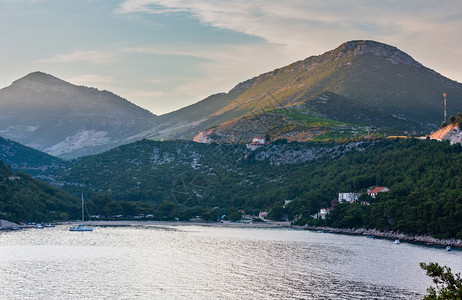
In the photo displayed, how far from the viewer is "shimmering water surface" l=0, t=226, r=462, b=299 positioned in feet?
265

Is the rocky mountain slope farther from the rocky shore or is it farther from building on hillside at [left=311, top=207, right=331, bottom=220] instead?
the rocky shore

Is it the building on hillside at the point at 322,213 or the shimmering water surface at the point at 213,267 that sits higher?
the building on hillside at the point at 322,213

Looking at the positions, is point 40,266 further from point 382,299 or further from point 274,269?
point 382,299

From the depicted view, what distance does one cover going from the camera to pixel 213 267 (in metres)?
102

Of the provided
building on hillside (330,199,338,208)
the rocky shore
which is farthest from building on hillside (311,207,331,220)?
the rocky shore

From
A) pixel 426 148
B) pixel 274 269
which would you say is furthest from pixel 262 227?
pixel 274 269

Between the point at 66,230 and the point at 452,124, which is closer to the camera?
the point at 66,230

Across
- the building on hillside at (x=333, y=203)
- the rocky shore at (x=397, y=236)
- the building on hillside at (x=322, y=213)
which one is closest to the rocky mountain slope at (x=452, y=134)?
the building on hillside at (x=333, y=203)

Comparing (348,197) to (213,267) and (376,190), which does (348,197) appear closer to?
(376,190)

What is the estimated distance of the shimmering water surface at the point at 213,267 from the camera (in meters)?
80.8

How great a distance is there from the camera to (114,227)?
193625mm

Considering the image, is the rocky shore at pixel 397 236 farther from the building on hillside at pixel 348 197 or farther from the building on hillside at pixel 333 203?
the building on hillside at pixel 348 197

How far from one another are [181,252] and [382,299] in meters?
53.6

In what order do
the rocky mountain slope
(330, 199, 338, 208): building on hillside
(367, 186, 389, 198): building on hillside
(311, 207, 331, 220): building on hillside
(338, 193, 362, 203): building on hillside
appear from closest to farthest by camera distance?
(367, 186, 389, 198): building on hillside
(338, 193, 362, 203): building on hillside
(330, 199, 338, 208): building on hillside
(311, 207, 331, 220): building on hillside
the rocky mountain slope
